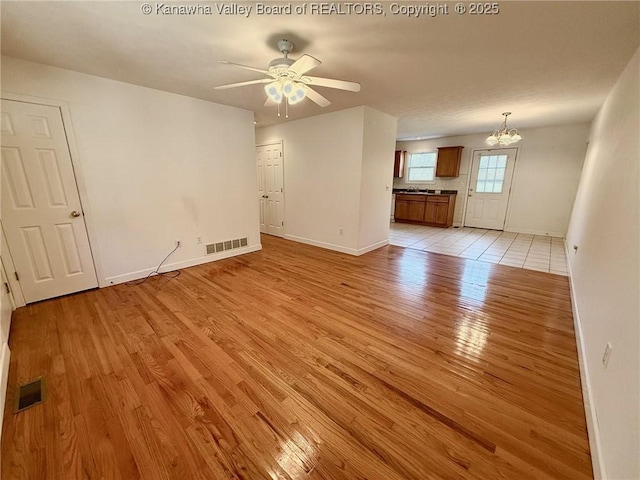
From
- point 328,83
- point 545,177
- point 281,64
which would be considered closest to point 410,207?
point 545,177

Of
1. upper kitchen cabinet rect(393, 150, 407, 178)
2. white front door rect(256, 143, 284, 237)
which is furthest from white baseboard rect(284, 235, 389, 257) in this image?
upper kitchen cabinet rect(393, 150, 407, 178)

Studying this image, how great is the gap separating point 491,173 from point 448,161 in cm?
109

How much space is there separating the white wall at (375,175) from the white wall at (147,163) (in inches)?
77.4

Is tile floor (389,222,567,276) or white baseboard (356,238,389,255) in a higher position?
white baseboard (356,238,389,255)

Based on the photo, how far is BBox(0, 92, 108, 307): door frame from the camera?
2.54m

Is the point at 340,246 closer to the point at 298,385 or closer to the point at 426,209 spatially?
the point at 298,385

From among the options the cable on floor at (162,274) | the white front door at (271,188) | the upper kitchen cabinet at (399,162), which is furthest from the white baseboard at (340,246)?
the upper kitchen cabinet at (399,162)

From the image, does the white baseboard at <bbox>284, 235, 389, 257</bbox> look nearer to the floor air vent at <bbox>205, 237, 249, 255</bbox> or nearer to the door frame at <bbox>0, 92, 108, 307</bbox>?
the floor air vent at <bbox>205, 237, 249, 255</bbox>

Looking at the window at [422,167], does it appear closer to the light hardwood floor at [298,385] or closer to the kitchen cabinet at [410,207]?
the kitchen cabinet at [410,207]

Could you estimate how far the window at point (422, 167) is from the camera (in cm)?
755

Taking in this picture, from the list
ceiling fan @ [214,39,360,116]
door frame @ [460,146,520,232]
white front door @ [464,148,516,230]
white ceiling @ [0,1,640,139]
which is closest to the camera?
white ceiling @ [0,1,640,139]

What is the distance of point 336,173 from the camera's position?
14.9ft

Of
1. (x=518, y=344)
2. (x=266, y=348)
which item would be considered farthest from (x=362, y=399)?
(x=518, y=344)

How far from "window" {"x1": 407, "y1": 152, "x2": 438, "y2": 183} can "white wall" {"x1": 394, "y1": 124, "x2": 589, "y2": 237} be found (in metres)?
1.09
